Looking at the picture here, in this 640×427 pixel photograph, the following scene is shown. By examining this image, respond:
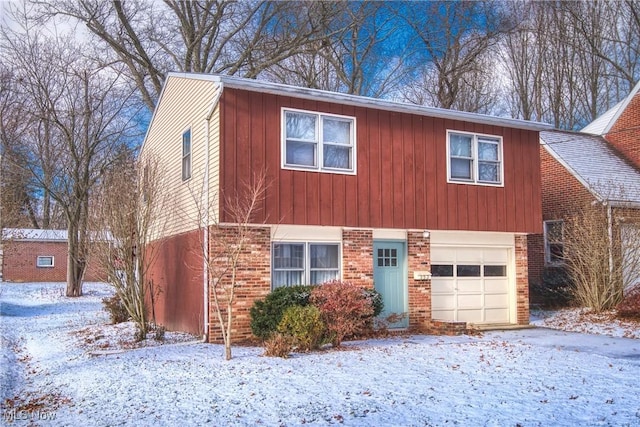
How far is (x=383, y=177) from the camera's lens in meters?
14.1

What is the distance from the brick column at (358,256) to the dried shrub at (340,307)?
1.79 metres

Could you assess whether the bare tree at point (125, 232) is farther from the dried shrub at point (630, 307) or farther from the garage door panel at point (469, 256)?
the dried shrub at point (630, 307)

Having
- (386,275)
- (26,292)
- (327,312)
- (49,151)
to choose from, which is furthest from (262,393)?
(49,151)

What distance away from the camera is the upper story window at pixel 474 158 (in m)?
15.3

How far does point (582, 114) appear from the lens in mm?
34719

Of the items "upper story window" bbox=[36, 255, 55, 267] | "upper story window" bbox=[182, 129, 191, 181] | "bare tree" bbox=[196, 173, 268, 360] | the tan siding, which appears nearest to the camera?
"bare tree" bbox=[196, 173, 268, 360]

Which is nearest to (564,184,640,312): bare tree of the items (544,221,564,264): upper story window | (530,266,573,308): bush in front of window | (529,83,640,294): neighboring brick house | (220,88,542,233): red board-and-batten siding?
(529,83,640,294): neighboring brick house

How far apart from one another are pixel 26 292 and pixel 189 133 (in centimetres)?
2128

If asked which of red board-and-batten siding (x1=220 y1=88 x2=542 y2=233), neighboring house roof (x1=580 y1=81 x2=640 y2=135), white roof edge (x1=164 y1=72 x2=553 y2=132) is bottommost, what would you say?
red board-and-batten siding (x1=220 y1=88 x2=542 y2=233)

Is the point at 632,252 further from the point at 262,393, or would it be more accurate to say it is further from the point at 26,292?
the point at 26,292

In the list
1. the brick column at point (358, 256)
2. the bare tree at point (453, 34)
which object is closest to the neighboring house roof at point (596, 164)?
the brick column at point (358, 256)

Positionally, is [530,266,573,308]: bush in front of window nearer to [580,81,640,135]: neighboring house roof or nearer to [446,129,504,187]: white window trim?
[446,129,504,187]: white window trim

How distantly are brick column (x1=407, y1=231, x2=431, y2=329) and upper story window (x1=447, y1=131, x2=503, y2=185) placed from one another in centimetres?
179

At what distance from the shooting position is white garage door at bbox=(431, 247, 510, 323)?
1527 cm
